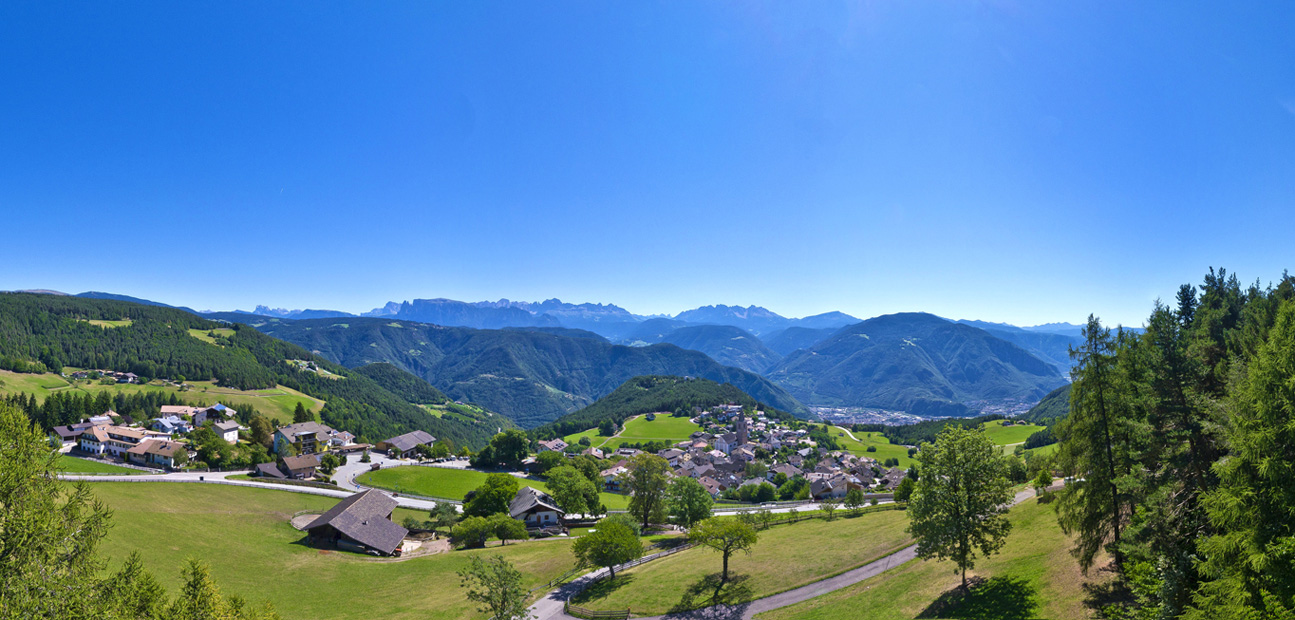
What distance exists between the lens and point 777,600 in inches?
1345

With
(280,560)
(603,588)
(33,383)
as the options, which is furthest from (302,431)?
(603,588)

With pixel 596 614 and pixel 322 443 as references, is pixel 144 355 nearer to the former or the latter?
pixel 322 443

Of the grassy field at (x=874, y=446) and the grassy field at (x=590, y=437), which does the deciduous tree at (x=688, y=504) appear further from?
the grassy field at (x=590, y=437)

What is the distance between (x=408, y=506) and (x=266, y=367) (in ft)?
572

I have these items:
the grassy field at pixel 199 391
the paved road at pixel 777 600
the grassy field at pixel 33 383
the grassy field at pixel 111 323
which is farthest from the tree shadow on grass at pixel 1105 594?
the grassy field at pixel 111 323

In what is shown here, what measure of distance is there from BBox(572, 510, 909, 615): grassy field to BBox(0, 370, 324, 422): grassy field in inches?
5431

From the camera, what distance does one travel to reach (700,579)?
39.0 meters

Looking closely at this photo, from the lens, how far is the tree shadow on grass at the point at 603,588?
38.3 metres

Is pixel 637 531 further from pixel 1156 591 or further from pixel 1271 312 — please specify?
pixel 1271 312

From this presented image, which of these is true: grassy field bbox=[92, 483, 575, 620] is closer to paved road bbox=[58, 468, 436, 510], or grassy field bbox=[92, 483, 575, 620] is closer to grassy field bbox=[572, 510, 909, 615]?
paved road bbox=[58, 468, 436, 510]

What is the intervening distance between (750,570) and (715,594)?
5061 millimetres

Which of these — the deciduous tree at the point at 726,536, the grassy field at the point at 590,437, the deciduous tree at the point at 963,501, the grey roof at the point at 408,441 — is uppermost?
the deciduous tree at the point at 963,501

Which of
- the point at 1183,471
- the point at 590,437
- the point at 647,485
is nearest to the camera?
the point at 1183,471

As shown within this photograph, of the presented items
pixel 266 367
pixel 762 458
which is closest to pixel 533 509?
pixel 762 458
